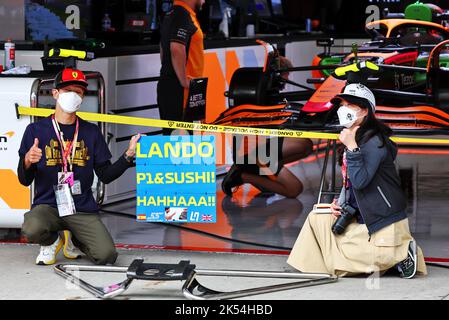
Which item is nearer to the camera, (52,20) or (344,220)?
(344,220)

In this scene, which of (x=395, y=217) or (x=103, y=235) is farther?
(x=103, y=235)

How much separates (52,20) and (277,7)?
28.7 ft

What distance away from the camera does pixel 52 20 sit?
12.0 m

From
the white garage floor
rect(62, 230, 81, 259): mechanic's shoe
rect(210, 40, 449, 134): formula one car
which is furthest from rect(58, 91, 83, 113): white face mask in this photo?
rect(210, 40, 449, 134): formula one car

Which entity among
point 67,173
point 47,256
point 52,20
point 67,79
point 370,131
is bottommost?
point 47,256

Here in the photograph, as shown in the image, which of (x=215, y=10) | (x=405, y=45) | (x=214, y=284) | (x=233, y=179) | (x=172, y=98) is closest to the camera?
(x=214, y=284)

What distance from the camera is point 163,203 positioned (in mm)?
8297

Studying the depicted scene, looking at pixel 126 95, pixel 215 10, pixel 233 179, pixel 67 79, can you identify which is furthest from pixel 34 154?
pixel 215 10

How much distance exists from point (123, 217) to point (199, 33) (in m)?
1.82

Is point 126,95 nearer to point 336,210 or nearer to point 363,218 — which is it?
point 336,210

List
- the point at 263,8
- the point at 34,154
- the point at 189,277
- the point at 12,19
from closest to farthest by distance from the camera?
the point at 189,277 < the point at 34,154 < the point at 12,19 < the point at 263,8

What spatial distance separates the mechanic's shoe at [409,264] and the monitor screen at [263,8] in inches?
489
